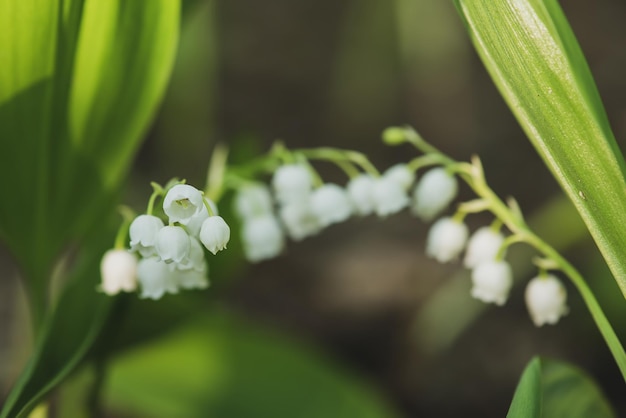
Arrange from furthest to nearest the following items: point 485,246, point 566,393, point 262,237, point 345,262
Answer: point 345,262
point 262,237
point 485,246
point 566,393

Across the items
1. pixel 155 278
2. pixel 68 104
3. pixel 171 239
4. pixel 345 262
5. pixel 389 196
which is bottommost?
pixel 345 262

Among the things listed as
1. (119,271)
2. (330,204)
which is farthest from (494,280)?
(119,271)

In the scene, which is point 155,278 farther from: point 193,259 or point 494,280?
point 494,280

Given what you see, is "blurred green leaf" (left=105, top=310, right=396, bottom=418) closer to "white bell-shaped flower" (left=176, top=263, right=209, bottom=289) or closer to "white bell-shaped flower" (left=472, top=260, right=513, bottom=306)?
"white bell-shaped flower" (left=176, top=263, right=209, bottom=289)

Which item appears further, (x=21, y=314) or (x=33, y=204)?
(x=21, y=314)

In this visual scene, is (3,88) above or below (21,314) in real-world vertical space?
above

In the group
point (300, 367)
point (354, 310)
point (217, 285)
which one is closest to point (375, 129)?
point (354, 310)

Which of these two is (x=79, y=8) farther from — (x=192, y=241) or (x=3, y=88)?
(x=192, y=241)
